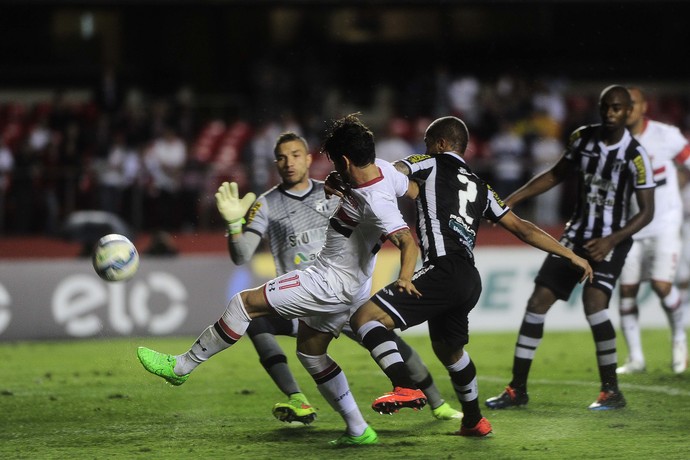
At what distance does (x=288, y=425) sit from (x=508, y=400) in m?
1.63

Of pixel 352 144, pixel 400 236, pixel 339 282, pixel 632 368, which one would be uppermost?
pixel 352 144

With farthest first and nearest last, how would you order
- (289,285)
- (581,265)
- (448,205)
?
(581,265), (448,205), (289,285)

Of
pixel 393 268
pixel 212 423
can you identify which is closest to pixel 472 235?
pixel 212 423

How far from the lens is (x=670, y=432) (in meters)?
7.20

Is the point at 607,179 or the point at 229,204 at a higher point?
the point at 607,179

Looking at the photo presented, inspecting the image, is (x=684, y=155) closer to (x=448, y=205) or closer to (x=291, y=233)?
(x=448, y=205)

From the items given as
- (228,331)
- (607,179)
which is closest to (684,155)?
(607,179)

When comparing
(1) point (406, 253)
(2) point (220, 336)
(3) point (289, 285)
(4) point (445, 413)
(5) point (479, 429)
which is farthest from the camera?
(4) point (445, 413)

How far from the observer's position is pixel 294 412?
7555 mm

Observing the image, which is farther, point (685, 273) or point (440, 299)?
point (685, 273)

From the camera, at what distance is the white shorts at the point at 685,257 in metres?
13.6

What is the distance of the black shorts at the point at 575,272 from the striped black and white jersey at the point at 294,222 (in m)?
1.58

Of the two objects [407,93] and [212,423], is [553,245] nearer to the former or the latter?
[212,423]

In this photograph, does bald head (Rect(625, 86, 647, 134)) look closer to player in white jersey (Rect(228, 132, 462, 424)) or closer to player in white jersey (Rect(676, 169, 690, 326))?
player in white jersey (Rect(228, 132, 462, 424))
